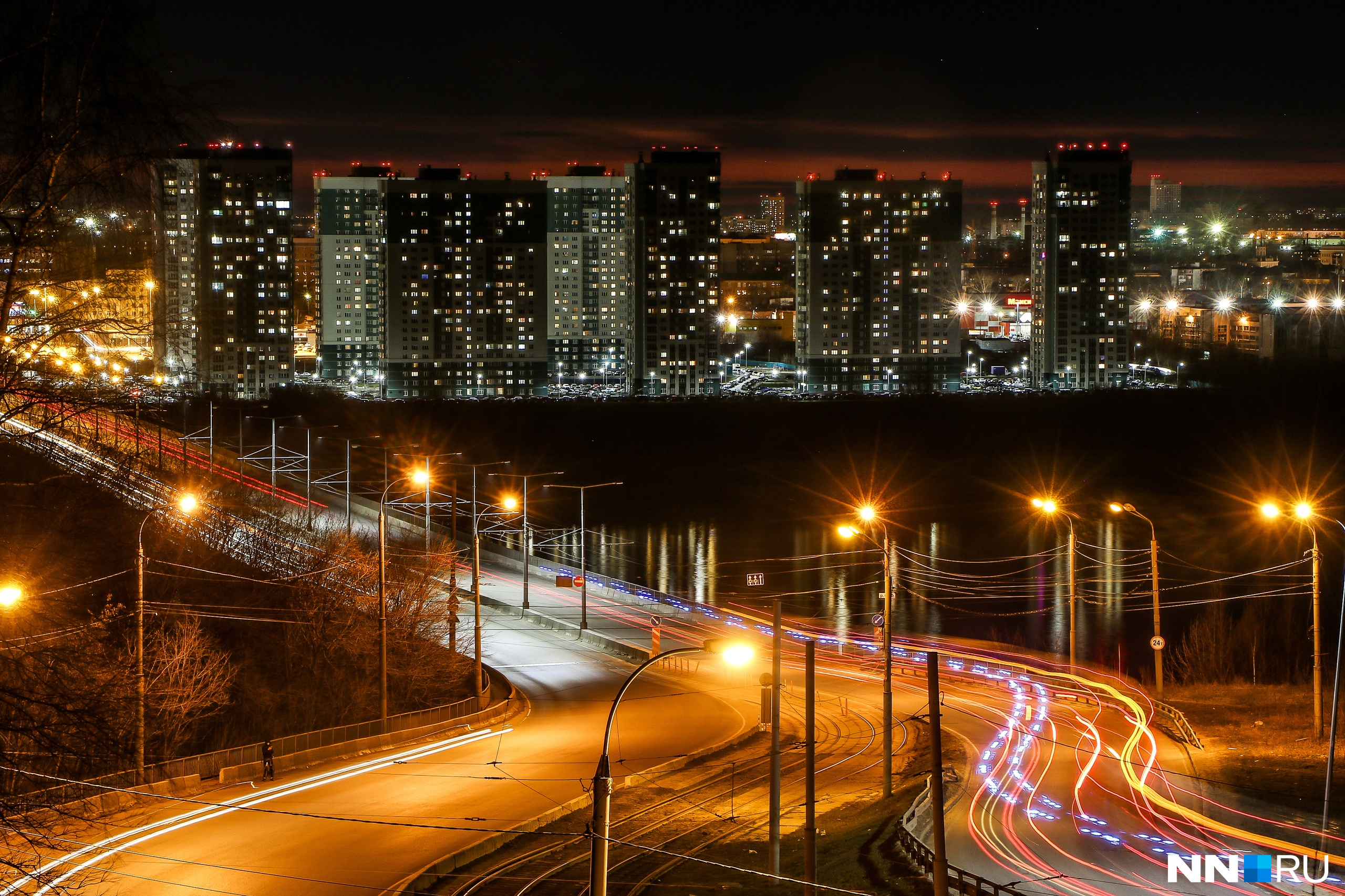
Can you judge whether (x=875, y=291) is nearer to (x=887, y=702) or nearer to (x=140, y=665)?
(x=887, y=702)

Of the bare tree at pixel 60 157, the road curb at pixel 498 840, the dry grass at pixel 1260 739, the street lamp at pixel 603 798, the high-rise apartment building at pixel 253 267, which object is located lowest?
the dry grass at pixel 1260 739

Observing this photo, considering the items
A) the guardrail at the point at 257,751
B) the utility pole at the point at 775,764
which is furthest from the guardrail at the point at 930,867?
the guardrail at the point at 257,751

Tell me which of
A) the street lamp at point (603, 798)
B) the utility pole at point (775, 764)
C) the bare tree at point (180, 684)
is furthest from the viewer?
the bare tree at point (180, 684)

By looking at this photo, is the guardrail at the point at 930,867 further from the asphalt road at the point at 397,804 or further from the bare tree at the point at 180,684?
the bare tree at the point at 180,684

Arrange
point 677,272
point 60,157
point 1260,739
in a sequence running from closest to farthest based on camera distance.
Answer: point 60,157
point 1260,739
point 677,272

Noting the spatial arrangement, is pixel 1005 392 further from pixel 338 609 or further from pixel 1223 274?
pixel 338 609

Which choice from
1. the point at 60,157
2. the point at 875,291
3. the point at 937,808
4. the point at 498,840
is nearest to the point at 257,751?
the point at 498,840
